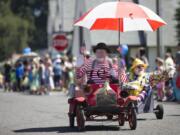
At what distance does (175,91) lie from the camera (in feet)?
89.1

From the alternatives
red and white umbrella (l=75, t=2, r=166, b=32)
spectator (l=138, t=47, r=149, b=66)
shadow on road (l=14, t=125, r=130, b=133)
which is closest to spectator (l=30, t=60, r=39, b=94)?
spectator (l=138, t=47, r=149, b=66)

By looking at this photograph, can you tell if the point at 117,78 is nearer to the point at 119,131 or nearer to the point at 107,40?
the point at 119,131

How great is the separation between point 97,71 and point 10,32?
8611 cm

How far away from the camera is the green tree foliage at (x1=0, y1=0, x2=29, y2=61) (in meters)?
101

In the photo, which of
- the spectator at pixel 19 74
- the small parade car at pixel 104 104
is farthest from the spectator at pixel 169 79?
the spectator at pixel 19 74

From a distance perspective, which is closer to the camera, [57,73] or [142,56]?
[142,56]

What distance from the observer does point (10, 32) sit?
4011 inches

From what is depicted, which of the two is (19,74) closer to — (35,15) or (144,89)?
(144,89)

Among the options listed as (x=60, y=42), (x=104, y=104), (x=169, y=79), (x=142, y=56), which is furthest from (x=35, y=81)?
(x=104, y=104)

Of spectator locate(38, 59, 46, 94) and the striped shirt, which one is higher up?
the striped shirt

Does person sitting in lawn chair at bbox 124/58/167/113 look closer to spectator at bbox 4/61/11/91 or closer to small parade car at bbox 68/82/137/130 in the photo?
small parade car at bbox 68/82/137/130

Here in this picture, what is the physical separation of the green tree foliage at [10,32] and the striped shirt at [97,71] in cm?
8370

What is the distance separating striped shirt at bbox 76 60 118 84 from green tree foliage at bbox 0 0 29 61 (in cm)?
8370

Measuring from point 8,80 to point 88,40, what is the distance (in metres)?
10.8
